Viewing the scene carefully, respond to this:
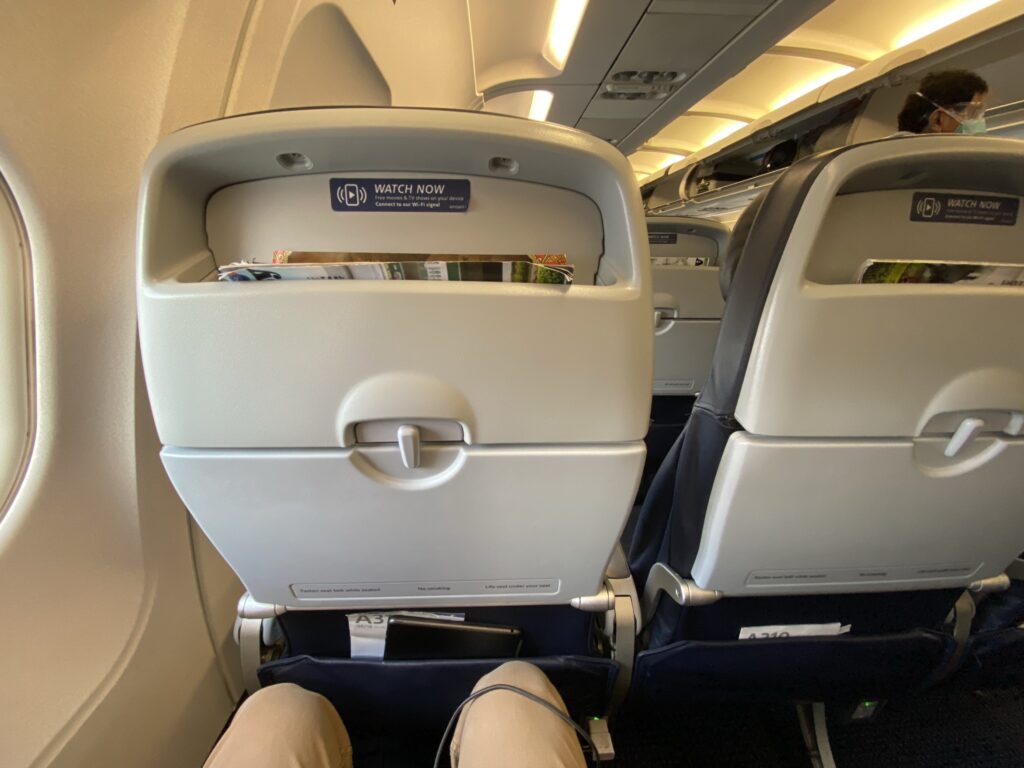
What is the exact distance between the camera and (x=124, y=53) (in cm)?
85

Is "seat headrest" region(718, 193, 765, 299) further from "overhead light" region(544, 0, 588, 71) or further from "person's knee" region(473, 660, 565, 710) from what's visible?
"overhead light" region(544, 0, 588, 71)

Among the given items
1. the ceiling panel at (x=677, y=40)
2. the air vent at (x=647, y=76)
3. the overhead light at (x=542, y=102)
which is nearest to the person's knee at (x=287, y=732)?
the ceiling panel at (x=677, y=40)

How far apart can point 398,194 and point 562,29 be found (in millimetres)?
3984

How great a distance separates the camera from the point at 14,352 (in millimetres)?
757

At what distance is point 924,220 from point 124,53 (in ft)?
5.11

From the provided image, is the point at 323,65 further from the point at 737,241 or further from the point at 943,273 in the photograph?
the point at 943,273

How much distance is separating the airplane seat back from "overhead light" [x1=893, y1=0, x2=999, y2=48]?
316 cm

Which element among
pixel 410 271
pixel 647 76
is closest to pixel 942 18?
pixel 647 76

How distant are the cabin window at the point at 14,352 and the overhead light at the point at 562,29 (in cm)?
312

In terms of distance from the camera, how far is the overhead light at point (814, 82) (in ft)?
12.3

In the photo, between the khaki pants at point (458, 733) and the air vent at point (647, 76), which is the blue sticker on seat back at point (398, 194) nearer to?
the khaki pants at point (458, 733)

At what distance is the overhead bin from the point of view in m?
0.57

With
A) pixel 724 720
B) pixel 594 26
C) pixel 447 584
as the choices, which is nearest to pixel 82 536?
pixel 447 584

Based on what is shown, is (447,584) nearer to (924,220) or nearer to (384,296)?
(384,296)
